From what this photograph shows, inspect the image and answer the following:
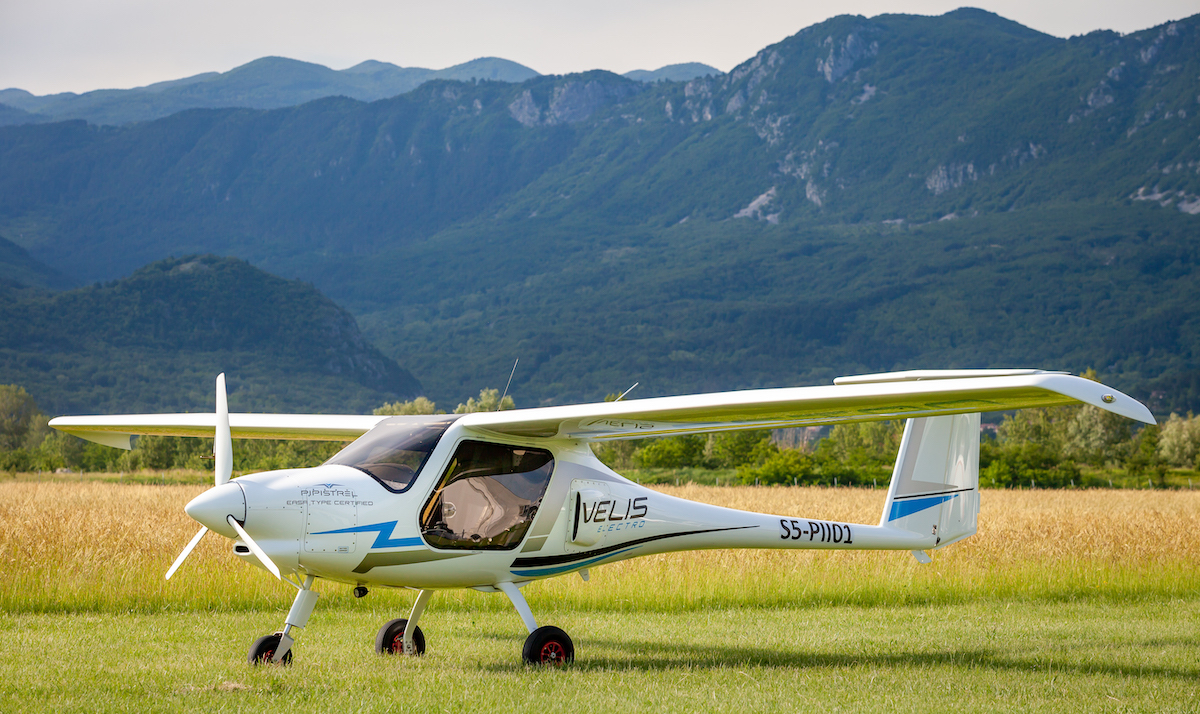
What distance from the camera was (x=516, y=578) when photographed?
30.0ft

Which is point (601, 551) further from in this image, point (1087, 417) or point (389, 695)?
point (1087, 417)

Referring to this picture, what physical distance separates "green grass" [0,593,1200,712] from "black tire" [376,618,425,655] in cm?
14

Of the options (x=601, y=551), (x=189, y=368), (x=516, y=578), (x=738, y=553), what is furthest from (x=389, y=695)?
(x=189, y=368)

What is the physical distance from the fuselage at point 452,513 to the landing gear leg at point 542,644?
30 cm

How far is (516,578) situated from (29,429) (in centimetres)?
8846

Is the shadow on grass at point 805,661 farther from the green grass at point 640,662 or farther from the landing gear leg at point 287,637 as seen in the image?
the landing gear leg at point 287,637

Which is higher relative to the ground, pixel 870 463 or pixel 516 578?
pixel 516 578

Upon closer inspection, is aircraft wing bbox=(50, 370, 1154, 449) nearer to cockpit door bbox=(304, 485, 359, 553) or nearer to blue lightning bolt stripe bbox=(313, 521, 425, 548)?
blue lightning bolt stripe bbox=(313, 521, 425, 548)

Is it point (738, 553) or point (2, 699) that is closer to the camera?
point (2, 699)

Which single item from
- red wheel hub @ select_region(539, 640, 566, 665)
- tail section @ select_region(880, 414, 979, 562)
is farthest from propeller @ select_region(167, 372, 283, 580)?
tail section @ select_region(880, 414, 979, 562)

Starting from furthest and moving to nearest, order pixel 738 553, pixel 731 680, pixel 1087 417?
1. pixel 1087 417
2. pixel 738 553
3. pixel 731 680

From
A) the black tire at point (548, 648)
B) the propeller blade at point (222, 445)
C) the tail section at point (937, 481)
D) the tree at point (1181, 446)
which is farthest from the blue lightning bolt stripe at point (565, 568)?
the tree at point (1181, 446)

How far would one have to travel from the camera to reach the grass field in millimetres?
8141

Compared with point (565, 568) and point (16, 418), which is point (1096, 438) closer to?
point (565, 568)
